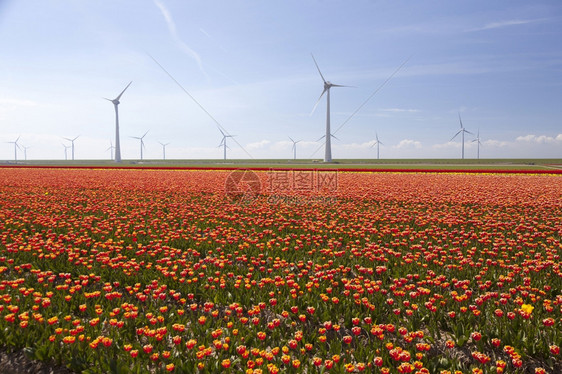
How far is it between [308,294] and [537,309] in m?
3.50

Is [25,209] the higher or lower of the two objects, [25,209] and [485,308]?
the higher

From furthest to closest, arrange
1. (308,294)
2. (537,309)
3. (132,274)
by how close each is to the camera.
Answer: (132,274), (308,294), (537,309)

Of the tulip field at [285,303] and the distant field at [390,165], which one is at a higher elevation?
the distant field at [390,165]

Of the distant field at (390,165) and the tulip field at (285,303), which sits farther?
the distant field at (390,165)

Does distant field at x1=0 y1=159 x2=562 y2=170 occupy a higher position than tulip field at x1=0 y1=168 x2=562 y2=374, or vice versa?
distant field at x1=0 y1=159 x2=562 y2=170

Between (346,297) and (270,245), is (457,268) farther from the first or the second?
(270,245)

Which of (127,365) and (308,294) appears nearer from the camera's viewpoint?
(127,365)

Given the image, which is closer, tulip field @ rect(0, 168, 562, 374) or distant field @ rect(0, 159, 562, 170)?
tulip field @ rect(0, 168, 562, 374)

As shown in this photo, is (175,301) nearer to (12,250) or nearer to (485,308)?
(12,250)

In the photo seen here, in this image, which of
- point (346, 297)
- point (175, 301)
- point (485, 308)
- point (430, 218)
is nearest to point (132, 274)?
point (175, 301)

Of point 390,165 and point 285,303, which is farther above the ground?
point 390,165

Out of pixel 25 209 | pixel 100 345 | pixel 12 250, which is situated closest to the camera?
pixel 100 345

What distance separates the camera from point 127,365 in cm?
407

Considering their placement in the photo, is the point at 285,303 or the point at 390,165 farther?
the point at 390,165
